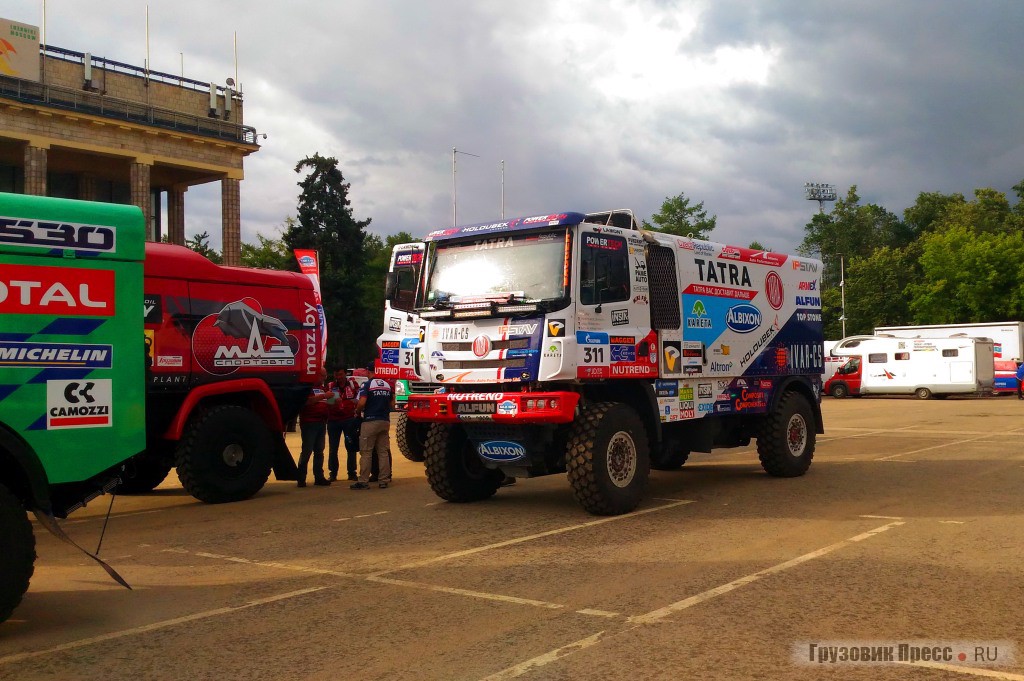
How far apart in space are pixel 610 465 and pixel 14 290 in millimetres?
6156

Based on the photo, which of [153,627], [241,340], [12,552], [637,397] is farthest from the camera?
[241,340]

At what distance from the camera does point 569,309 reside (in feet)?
32.0

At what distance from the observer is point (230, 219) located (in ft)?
138

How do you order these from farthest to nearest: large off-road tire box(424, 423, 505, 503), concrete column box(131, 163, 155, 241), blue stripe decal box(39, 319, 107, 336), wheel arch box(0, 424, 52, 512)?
1. concrete column box(131, 163, 155, 241)
2. large off-road tire box(424, 423, 505, 503)
3. blue stripe decal box(39, 319, 107, 336)
4. wheel arch box(0, 424, 52, 512)

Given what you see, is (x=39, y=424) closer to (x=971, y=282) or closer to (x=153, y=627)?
(x=153, y=627)

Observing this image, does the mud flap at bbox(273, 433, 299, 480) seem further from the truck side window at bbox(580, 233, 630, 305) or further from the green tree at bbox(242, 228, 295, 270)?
the green tree at bbox(242, 228, 295, 270)

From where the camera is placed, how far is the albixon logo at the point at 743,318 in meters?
12.4

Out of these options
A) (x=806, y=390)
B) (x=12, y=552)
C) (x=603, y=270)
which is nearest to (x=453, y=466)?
(x=603, y=270)

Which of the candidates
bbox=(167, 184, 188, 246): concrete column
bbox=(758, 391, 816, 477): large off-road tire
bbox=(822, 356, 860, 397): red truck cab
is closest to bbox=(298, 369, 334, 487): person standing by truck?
bbox=(758, 391, 816, 477): large off-road tire

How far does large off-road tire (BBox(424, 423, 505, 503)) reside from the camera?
36.9 feet

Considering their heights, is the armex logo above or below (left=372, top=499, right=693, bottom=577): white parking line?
above

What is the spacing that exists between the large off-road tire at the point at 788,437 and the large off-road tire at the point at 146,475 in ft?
27.1

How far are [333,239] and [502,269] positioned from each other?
43.9 metres

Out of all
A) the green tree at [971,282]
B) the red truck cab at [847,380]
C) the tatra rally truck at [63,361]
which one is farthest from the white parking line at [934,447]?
the green tree at [971,282]
